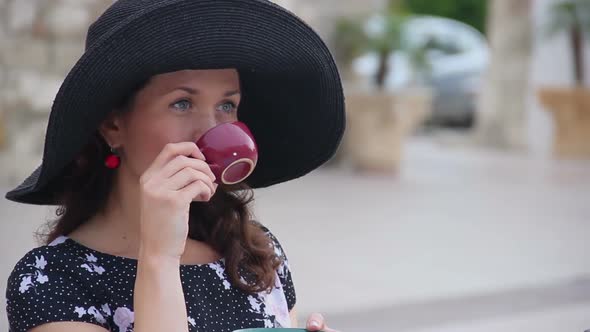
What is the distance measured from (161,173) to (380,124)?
7.18 meters

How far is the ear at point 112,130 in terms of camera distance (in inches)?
62.9

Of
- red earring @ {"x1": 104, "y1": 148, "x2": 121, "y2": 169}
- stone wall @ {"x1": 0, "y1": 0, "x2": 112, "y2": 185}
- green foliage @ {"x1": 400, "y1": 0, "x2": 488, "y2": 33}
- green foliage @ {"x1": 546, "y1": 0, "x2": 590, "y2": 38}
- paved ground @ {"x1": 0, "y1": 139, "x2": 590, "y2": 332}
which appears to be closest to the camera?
red earring @ {"x1": 104, "y1": 148, "x2": 121, "y2": 169}

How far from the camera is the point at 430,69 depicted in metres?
9.13

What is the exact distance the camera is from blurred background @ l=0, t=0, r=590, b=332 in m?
4.68

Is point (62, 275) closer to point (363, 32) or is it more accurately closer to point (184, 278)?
point (184, 278)

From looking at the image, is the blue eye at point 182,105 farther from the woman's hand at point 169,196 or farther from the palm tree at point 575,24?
the palm tree at point 575,24

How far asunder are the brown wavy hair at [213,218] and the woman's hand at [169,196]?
203 mm

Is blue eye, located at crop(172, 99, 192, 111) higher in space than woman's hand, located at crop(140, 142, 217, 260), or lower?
higher

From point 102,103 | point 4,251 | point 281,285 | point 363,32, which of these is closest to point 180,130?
point 102,103

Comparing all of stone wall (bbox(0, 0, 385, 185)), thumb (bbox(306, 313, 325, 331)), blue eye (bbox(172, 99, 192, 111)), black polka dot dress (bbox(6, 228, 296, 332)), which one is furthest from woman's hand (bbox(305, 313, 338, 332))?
stone wall (bbox(0, 0, 385, 185))

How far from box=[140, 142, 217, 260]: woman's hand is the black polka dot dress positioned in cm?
16

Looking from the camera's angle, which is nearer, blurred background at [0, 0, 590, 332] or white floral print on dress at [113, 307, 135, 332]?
white floral print on dress at [113, 307, 135, 332]

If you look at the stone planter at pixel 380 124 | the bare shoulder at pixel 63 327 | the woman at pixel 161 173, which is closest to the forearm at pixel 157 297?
the woman at pixel 161 173

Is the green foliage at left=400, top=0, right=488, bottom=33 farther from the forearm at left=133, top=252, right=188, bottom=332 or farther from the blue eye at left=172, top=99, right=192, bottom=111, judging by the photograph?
the forearm at left=133, top=252, right=188, bottom=332
